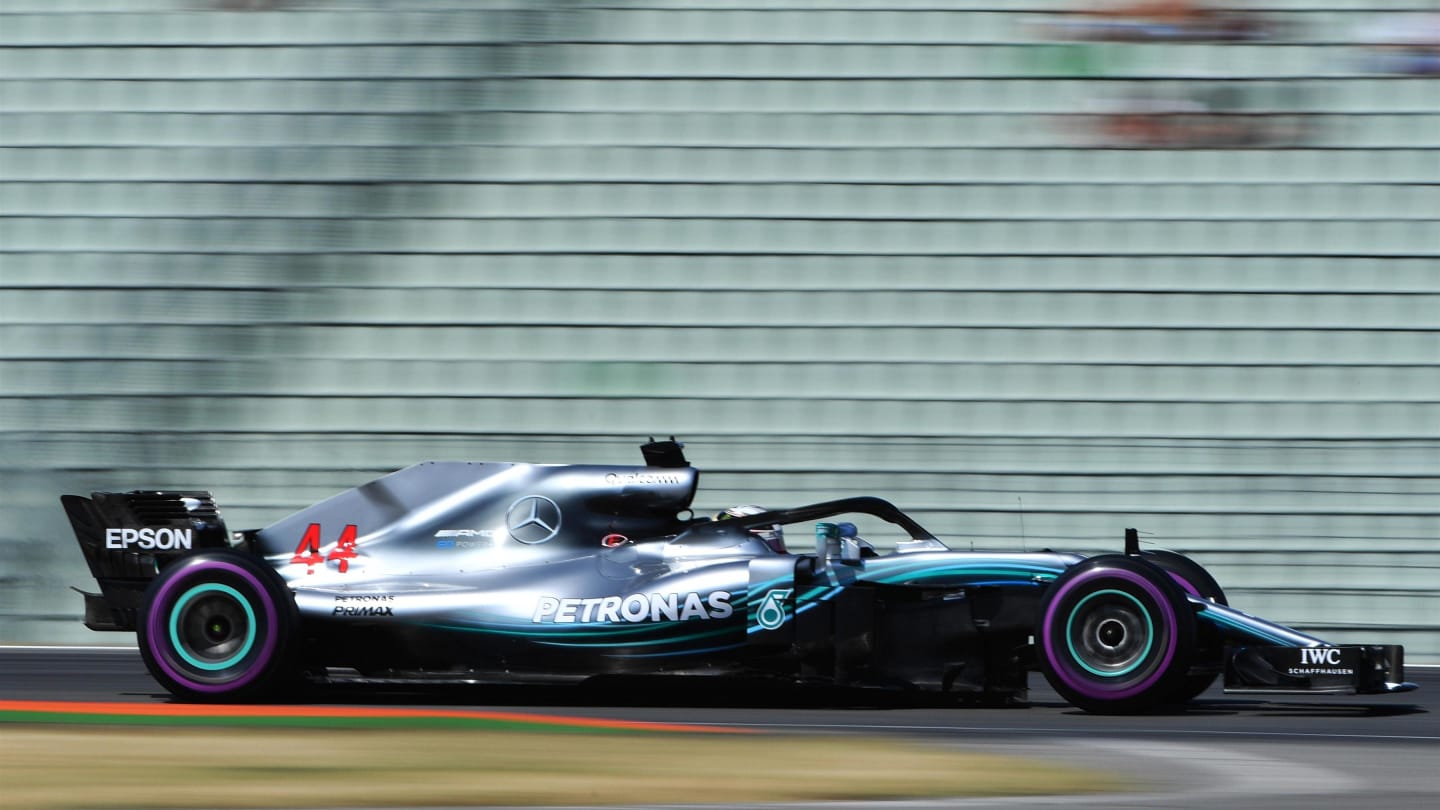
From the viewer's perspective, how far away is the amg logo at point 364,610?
7719mm

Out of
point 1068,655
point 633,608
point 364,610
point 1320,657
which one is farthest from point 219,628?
point 1320,657

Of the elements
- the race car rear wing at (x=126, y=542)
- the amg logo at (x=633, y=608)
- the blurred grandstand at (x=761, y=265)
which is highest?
the blurred grandstand at (x=761, y=265)

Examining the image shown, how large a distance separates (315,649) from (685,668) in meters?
1.52

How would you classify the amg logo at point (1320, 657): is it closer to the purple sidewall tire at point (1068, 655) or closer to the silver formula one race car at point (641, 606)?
the silver formula one race car at point (641, 606)

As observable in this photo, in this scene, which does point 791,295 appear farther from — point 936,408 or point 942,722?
point 942,722

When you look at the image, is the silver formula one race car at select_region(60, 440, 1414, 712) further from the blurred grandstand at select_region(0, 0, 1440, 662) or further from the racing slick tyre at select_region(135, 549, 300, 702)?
the blurred grandstand at select_region(0, 0, 1440, 662)

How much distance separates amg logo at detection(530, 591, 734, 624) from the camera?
7555 millimetres

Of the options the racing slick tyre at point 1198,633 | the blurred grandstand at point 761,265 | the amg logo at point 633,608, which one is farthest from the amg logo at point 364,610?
the blurred grandstand at point 761,265

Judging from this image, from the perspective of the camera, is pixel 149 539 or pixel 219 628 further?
pixel 149 539

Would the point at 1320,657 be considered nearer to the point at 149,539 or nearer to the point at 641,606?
the point at 641,606

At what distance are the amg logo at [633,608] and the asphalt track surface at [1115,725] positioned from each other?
37 centimetres

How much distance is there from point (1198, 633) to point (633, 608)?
7.27 ft

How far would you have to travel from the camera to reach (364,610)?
305 inches

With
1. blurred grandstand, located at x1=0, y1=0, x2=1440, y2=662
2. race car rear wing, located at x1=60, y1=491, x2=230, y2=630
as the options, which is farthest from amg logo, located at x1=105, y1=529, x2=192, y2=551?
blurred grandstand, located at x1=0, y1=0, x2=1440, y2=662
